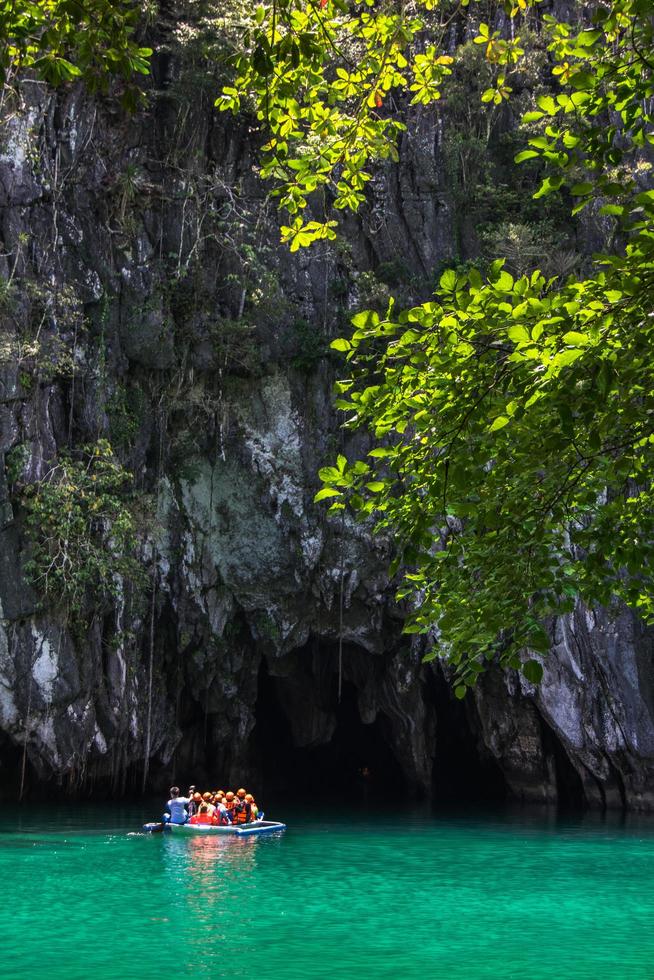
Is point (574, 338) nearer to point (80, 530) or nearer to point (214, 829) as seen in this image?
point (214, 829)

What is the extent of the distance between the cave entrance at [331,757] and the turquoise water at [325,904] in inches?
348

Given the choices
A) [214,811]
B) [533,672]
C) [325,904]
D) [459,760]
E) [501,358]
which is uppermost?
[501,358]

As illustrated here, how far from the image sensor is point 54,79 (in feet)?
14.1

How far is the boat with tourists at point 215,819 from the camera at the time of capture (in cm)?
1709

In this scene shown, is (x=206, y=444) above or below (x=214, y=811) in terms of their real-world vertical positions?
above

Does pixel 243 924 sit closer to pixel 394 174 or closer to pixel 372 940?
pixel 372 940

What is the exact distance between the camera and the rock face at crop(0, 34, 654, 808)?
19719 millimetres

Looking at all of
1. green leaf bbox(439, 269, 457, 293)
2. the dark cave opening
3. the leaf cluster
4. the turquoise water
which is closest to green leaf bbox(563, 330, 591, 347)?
green leaf bbox(439, 269, 457, 293)

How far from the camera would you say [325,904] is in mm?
11477

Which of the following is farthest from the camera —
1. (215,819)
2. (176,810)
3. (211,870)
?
(215,819)

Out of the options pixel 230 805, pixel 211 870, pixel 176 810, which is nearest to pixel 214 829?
pixel 176 810

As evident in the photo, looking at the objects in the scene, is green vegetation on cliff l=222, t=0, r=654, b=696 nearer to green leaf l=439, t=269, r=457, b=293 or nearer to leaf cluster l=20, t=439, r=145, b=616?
green leaf l=439, t=269, r=457, b=293

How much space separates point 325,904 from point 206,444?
492 inches

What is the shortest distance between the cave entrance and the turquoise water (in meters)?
8.84
